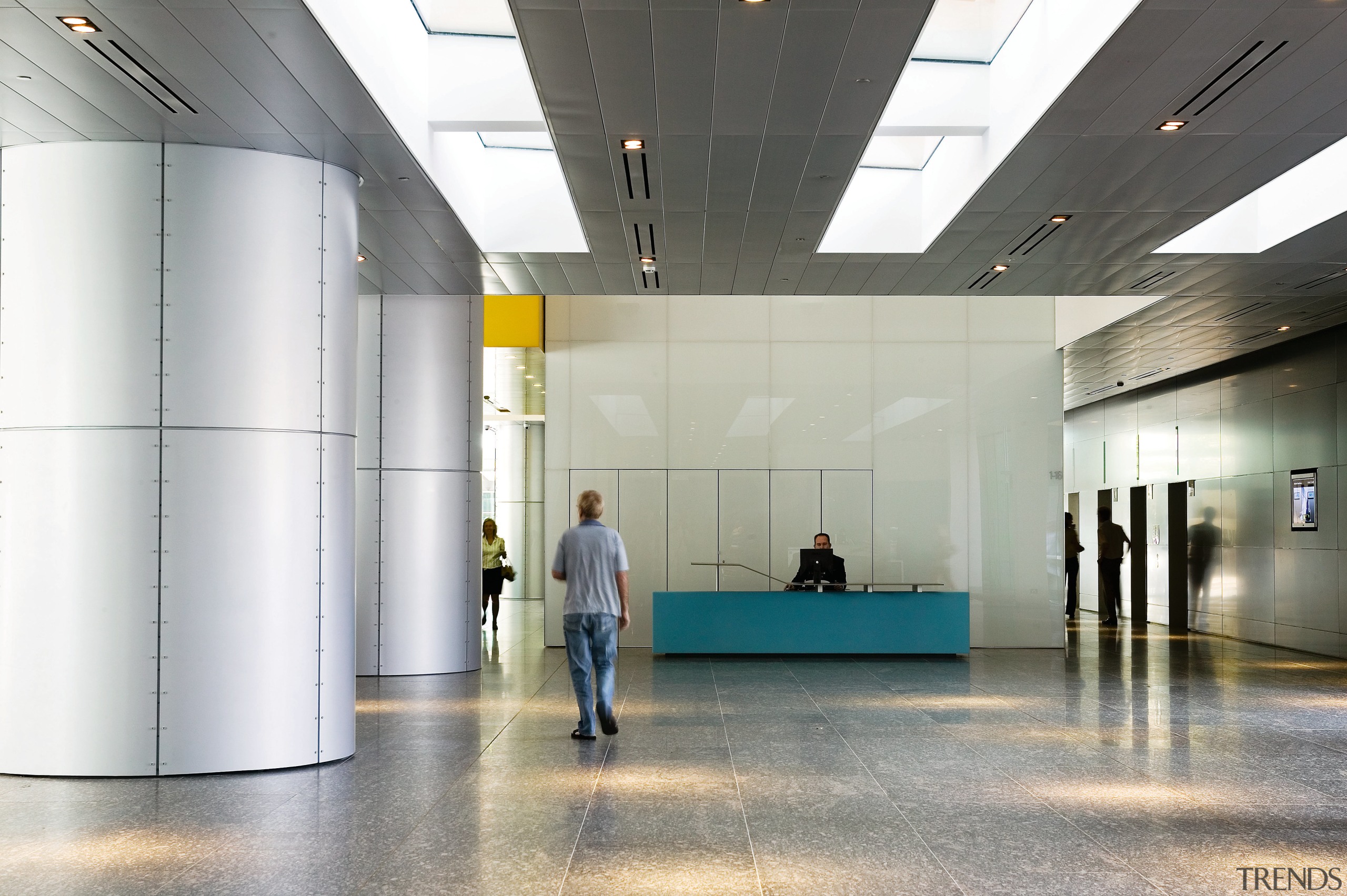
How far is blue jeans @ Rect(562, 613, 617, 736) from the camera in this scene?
8969 mm

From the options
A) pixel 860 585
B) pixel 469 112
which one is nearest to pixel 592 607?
pixel 469 112

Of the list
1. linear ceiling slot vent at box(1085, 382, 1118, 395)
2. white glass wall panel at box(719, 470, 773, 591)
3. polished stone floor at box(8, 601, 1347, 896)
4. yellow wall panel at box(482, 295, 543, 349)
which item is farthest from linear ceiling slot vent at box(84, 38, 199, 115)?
linear ceiling slot vent at box(1085, 382, 1118, 395)

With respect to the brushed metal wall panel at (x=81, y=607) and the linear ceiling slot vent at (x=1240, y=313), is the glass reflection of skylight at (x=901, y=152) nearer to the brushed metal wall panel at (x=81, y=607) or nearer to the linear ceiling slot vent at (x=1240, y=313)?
the linear ceiling slot vent at (x=1240, y=313)

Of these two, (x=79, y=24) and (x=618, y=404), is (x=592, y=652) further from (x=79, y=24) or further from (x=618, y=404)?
(x=618, y=404)

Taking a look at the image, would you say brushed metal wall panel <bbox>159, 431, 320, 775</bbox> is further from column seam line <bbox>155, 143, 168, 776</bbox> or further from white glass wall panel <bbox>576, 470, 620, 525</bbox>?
white glass wall panel <bbox>576, 470, 620, 525</bbox>

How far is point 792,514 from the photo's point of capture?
55.4ft

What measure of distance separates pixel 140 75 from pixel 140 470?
8.27 ft

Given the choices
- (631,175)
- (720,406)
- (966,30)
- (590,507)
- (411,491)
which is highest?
(966,30)

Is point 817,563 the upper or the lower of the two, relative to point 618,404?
lower

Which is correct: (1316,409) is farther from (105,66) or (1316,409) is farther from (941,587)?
(105,66)

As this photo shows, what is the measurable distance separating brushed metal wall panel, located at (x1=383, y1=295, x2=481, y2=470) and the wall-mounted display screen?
12.2m

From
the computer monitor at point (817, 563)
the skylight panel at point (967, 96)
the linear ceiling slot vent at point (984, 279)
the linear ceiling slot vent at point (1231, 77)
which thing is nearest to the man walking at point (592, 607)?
the skylight panel at point (967, 96)

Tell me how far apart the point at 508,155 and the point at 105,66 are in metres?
5.21

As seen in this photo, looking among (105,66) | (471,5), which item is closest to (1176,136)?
(471,5)
